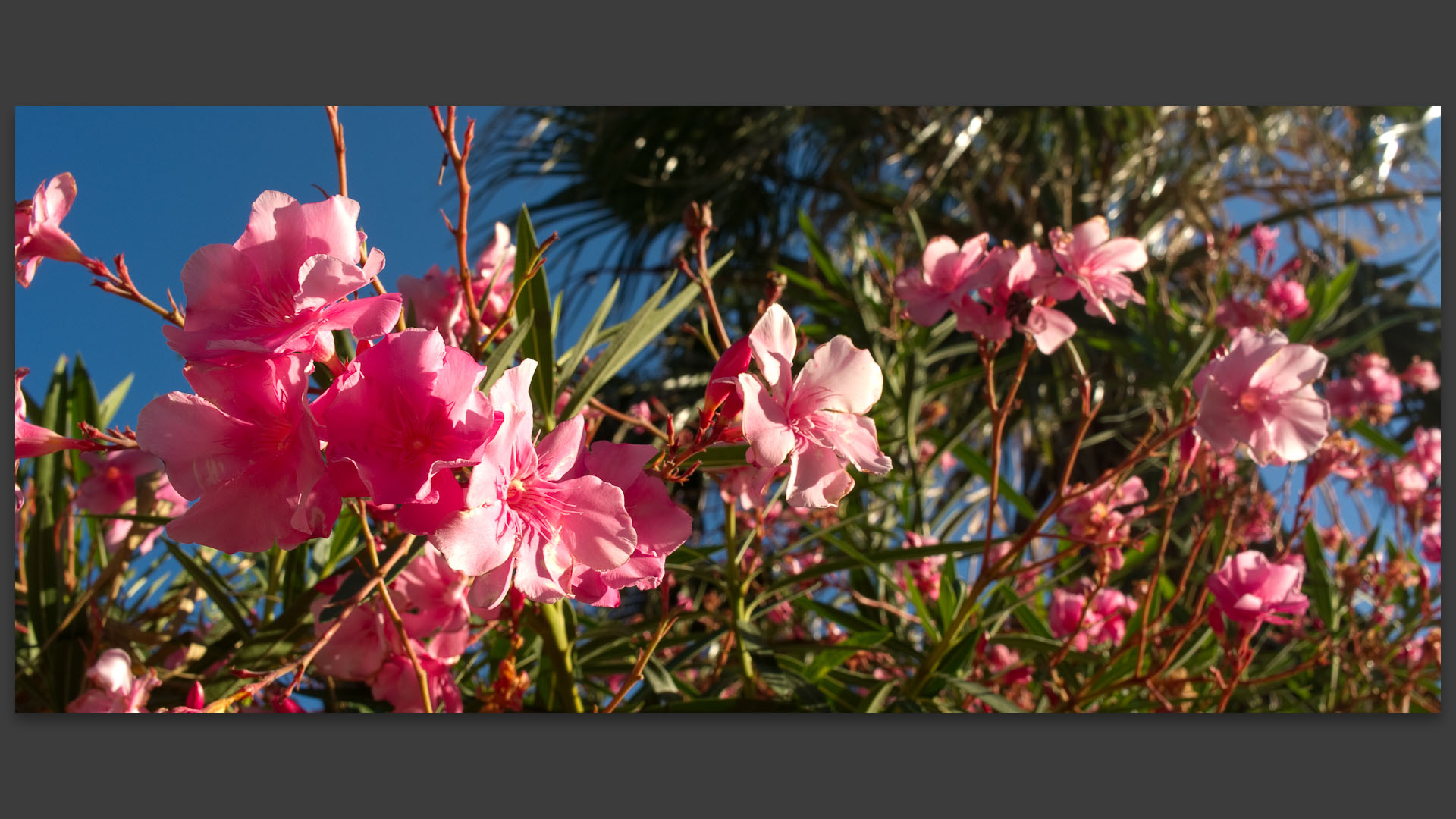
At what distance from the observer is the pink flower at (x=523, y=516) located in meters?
0.51

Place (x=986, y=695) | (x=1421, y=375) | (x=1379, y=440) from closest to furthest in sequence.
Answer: (x=986, y=695) → (x=1379, y=440) → (x=1421, y=375)

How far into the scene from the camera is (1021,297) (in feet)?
3.03

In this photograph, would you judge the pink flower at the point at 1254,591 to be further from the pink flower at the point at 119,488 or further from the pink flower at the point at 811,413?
the pink flower at the point at 119,488

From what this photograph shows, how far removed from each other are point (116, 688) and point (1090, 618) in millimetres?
1078

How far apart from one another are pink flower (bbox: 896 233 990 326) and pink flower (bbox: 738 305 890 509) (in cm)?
37

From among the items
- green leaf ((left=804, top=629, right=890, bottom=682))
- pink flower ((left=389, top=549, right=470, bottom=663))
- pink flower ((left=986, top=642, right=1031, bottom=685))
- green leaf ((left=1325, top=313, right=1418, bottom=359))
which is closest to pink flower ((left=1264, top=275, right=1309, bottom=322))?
green leaf ((left=1325, top=313, right=1418, bottom=359))

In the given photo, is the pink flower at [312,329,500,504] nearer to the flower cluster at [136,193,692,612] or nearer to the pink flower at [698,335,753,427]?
the flower cluster at [136,193,692,612]

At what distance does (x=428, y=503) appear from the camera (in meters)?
0.51

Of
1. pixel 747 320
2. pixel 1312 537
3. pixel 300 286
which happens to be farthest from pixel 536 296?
pixel 747 320

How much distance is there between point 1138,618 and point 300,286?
3.34ft

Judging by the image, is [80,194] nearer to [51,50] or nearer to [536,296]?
[51,50]

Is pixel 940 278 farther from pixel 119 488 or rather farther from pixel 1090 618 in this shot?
pixel 119 488

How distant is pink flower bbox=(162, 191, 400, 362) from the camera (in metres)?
0.52

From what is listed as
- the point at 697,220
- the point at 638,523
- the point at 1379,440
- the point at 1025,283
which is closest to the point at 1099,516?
the point at 1025,283
